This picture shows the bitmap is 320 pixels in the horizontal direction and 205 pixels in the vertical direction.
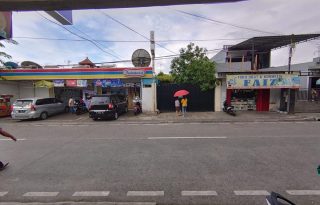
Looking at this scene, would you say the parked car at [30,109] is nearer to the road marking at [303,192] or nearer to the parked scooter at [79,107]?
the parked scooter at [79,107]

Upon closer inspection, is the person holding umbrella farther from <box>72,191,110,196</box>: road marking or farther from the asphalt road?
<box>72,191,110,196</box>: road marking

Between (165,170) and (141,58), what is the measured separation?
47.9ft

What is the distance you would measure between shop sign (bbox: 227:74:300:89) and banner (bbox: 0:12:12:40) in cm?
1446

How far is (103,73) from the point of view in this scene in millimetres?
18281

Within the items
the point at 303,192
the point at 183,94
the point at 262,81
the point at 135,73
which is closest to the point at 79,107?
the point at 135,73

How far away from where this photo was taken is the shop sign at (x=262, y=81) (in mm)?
16375

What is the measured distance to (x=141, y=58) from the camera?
18.7 meters

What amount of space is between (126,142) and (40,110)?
34.7 feet

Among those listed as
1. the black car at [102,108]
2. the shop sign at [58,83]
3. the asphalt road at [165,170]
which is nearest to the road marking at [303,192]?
the asphalt road at [165,170]

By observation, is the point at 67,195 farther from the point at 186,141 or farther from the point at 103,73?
the point at 103,73

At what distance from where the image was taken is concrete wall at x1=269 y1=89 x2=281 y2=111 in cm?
1809

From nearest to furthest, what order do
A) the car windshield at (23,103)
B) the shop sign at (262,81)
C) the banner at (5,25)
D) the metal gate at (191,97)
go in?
the banner at (5,25), the car windshield at (23,103), the shop sign at (262,81), the metal gate at (191,97)

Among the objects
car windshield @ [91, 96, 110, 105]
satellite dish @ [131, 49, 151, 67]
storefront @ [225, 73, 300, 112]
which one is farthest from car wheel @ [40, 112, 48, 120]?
storefront @ [225, 73, 300, 112]

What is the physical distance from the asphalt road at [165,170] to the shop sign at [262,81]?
849 cm
